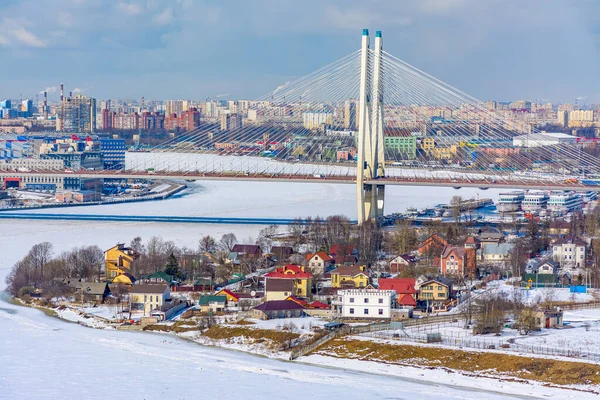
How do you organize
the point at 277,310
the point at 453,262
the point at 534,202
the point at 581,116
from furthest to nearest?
1. the point at 581,116
2. the point at 534,202
3. the point at 453,262
4. the point at 277,310

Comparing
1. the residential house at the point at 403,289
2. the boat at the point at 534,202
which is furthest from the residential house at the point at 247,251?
the boat at the point at 534,202

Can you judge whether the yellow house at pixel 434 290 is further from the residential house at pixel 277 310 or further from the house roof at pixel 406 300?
the residential house at pixel 277 310

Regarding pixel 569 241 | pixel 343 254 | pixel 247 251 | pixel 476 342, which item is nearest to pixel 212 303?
pixel 476 342

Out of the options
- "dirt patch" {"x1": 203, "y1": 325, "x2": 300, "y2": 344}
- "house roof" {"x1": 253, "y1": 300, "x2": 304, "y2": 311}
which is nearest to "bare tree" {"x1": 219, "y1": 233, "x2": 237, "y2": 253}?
"house roof" {"x1": 253, "y1": 300, "x2": 304, "y2": 311}

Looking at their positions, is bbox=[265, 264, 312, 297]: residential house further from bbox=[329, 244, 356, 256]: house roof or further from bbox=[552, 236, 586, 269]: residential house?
bbox=[552, 236, 586, 269]: residential house

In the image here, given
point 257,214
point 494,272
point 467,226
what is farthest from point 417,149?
point 494,272

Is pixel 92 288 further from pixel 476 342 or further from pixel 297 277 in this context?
pixel 476 342
